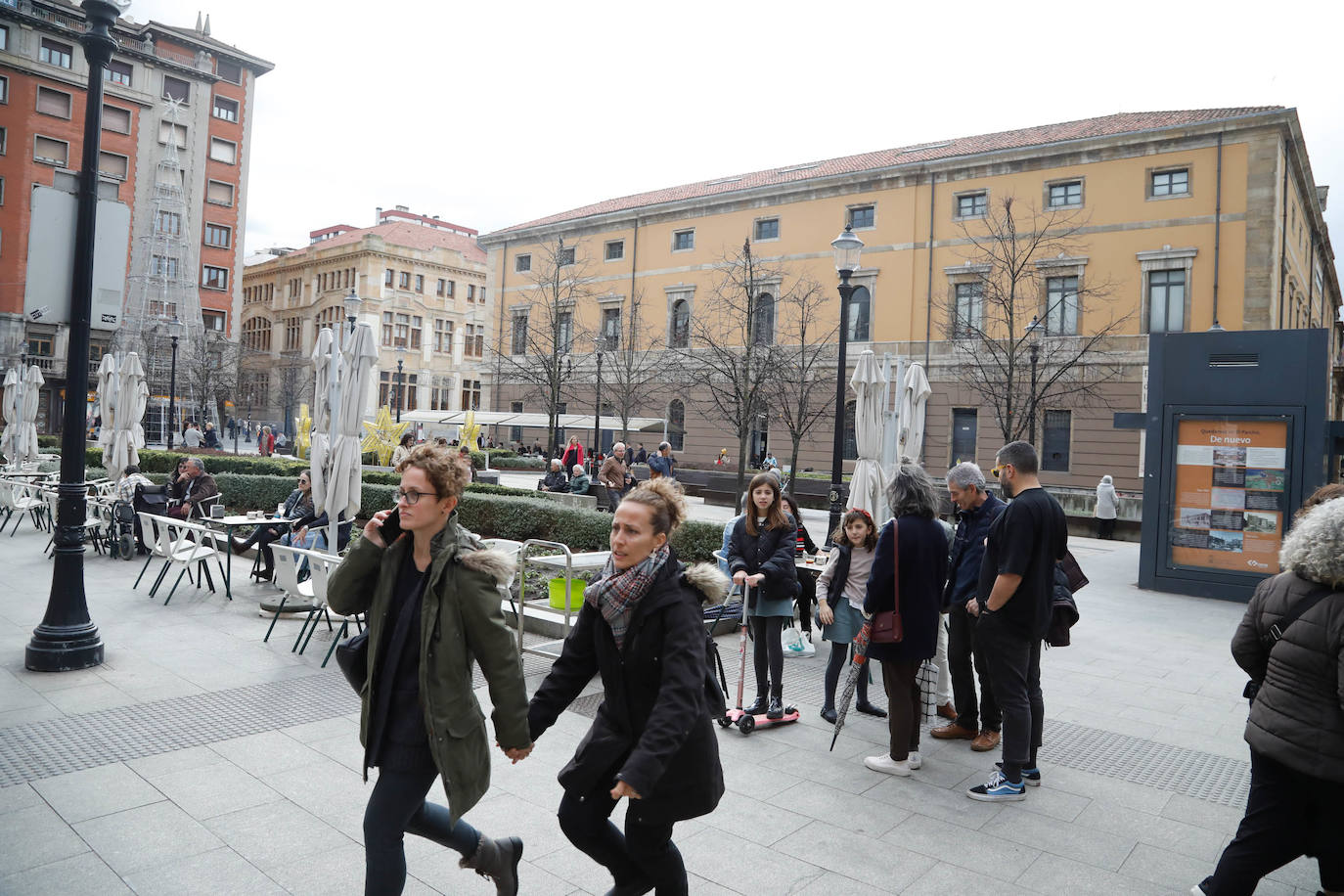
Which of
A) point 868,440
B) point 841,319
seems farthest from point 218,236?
point 868,440

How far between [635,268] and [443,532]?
139 ft

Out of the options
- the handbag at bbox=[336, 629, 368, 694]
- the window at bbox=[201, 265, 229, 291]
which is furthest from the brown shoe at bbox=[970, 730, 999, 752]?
the window at bbox=[201, 265, 229, 291]

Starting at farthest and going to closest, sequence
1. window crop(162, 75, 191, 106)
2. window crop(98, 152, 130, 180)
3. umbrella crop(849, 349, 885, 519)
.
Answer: window crop(162, 75, 191, 106)
window crop(98, 152, 130, 180)
umbrella crop(849, 349, 885, 519)

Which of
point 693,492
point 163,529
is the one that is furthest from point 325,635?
point 693,492

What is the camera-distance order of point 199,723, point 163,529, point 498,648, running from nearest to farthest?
point 498,648, point 199,723, point 163,529

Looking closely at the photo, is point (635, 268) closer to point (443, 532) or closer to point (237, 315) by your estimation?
point (237, 315)

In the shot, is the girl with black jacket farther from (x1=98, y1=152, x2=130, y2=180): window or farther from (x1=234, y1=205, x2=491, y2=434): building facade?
(x1=98, y1=152, x2=130, y2=180): window

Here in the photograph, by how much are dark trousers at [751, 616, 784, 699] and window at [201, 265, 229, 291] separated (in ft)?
207

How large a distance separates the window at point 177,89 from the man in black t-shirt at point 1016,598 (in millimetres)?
66788

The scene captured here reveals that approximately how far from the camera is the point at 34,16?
47.2 meters

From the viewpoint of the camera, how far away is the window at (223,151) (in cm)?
5938

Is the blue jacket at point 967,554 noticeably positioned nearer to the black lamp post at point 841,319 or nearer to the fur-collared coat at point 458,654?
the fur-collared coat at point 458,654

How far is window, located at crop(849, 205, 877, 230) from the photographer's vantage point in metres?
37.0

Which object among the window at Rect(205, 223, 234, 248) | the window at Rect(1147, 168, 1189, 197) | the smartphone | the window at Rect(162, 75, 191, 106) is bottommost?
the smartphone
